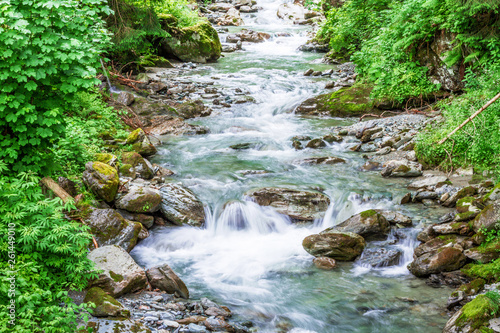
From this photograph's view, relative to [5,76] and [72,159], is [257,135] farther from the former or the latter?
[5,76]

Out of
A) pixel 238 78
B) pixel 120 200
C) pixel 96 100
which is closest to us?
pixel 120 200

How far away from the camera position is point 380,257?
666cm

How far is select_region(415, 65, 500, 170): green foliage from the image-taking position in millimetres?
8297

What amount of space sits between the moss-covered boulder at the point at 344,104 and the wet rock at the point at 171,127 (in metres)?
4.12

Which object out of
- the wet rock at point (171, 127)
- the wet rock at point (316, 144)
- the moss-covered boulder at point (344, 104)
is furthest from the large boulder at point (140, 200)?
the moss-covered boulder at point (344, 104)

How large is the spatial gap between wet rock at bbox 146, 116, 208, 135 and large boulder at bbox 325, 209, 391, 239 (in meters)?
6.82

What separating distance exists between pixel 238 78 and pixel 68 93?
1330 centimetres

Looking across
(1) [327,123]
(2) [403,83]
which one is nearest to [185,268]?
(1) [327,123]

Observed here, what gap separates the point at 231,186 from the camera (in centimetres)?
917

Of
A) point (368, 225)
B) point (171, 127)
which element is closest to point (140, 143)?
point (171, 127)

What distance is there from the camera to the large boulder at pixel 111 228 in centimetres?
A: 641

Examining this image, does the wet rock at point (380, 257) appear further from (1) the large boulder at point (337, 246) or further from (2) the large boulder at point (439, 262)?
(2) the large boulder at point (439, 262)

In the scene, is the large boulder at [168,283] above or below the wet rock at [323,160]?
below

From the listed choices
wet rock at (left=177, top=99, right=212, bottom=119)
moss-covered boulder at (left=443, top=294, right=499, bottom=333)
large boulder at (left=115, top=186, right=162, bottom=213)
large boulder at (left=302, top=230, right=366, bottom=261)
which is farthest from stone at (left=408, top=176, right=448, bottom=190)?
wet rock at (left=177, top=99, right=212, bottom=119)
